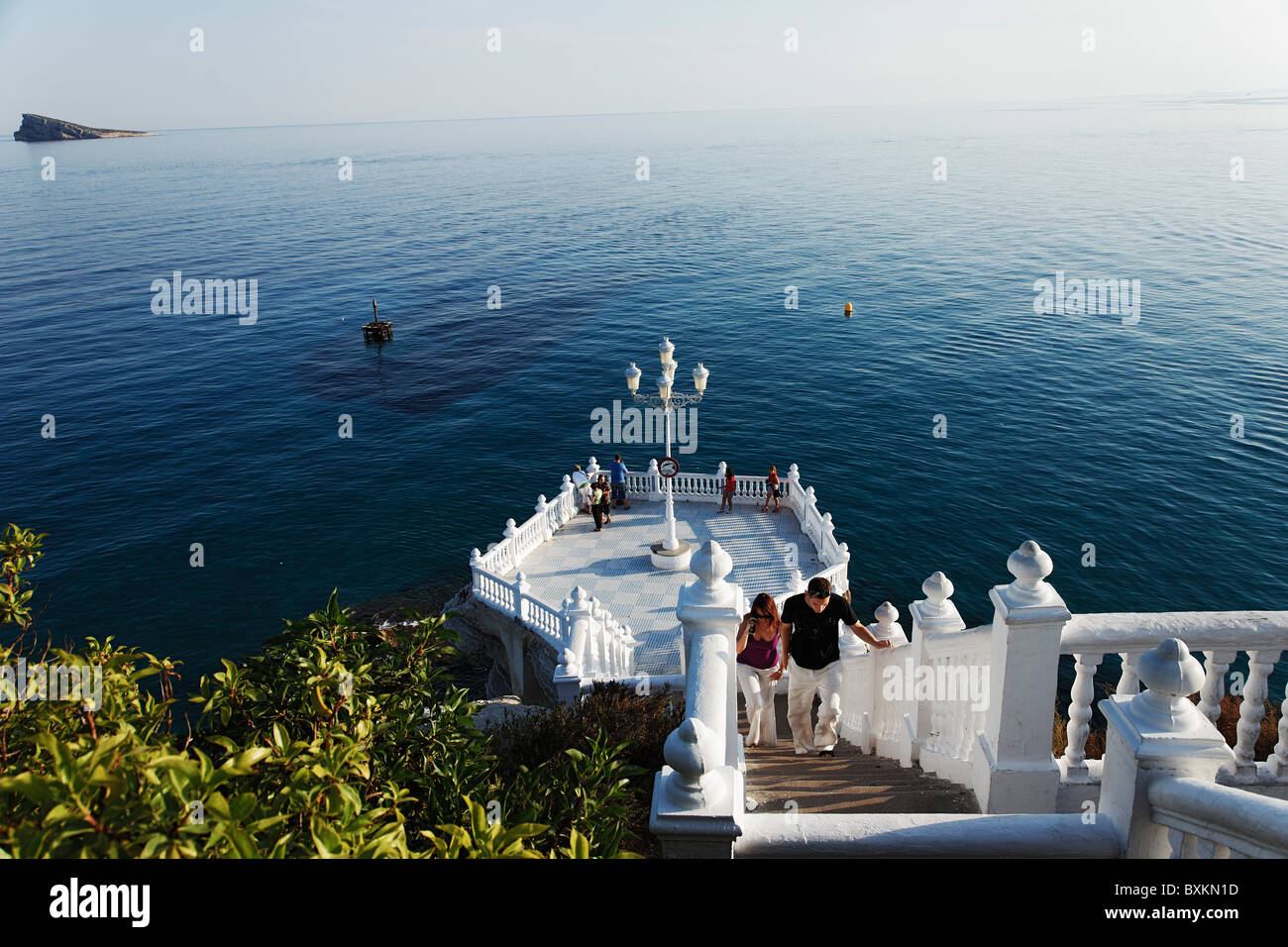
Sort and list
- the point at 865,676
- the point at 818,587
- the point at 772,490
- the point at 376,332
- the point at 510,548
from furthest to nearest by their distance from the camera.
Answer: the point at 376,332
the point at 772,490
the point at 510,548
the point at 865,676
the point at 818,587

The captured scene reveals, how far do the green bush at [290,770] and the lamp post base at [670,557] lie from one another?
48.8ft

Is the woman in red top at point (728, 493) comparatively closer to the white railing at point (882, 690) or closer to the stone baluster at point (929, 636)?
the white railing at point (882, 690)

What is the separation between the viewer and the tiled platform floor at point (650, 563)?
18.5m

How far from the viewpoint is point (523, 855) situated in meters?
2.94

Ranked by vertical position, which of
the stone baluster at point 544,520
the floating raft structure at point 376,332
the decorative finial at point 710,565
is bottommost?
the stone baluster at point 544,520

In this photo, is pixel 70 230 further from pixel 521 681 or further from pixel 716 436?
pixel 521 681

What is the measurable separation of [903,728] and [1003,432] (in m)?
31.5

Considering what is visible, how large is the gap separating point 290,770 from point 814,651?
18.4 ft

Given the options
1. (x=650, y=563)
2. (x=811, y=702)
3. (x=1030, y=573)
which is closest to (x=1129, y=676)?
(x=1030, y=573)

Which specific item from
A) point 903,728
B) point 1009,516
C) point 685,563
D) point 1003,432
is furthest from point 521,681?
point 1003,432

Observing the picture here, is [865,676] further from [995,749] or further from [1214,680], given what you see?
[1214,680]
